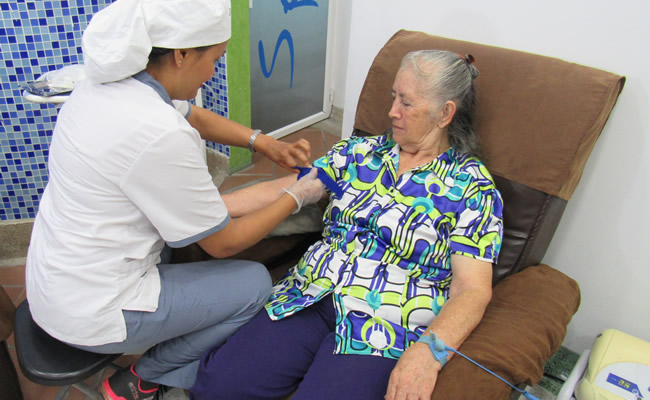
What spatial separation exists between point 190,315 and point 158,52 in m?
0.65

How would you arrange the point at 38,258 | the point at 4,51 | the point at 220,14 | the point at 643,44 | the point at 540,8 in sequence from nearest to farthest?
the point at 220,14 < the point at 38,258 < the point at 643,44 < the point at 540,8 < the point at 4,51

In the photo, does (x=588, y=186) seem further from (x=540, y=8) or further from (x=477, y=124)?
(x=540, y=8)

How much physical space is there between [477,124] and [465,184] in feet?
0.72

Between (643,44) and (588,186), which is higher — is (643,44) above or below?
above

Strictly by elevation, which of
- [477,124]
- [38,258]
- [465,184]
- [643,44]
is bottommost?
[38,258]

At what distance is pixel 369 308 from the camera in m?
1.34

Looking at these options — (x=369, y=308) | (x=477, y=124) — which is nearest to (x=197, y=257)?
(x=369, y=308)

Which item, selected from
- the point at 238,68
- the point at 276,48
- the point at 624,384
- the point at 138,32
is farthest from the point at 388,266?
the point at 276,48

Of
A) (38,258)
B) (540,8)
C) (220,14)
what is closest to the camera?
(220,14)

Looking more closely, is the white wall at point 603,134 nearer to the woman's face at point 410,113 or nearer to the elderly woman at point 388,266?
the elderly woman at point 388,266

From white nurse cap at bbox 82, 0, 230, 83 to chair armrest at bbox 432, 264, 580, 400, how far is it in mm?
923

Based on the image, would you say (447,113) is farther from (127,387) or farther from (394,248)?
(127,387)

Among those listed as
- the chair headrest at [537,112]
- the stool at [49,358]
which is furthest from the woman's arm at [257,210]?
the chair headrest at [537,112]

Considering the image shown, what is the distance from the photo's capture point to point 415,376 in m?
1.08
